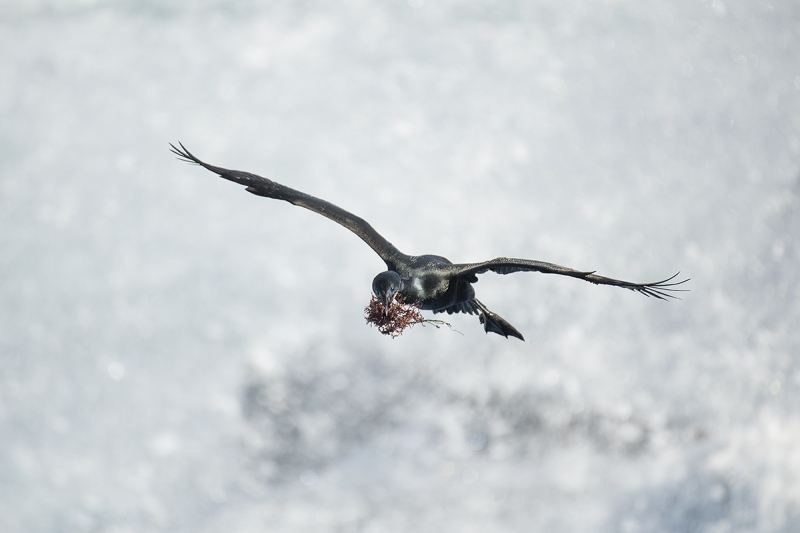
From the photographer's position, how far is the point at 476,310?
10.4 metres

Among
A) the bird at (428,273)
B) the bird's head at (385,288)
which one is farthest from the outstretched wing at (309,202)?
the bird's head at (385,288)

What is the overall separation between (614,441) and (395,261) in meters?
17.3

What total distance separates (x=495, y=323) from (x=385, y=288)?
310 centimetres

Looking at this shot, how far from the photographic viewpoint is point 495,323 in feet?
34.3

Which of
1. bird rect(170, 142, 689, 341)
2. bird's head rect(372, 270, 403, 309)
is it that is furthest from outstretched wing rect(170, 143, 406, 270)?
bird's head rect(372, 270, 403, 309)

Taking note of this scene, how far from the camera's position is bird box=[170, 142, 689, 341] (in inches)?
313

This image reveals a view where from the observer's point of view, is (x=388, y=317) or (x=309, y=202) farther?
(x=309, y=202)

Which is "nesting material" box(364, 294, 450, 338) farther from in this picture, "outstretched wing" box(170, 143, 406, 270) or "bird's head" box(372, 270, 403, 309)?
"outstretched wing" box(170, 143, 406, 270)

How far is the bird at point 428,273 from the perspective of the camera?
7957 mm

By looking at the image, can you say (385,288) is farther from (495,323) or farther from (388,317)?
(495,323)

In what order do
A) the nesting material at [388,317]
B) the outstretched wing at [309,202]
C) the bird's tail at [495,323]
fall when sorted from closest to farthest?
the nesting material at [388,317] → the outstretched wing at [309,202] → the bird's tail at [495,323]

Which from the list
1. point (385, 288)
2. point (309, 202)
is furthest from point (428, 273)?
point (309, 202)

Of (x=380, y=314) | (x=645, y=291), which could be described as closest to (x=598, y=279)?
(x=645, y=291)

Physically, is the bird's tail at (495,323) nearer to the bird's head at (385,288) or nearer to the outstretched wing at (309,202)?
the outstretched wing at (309,202)
